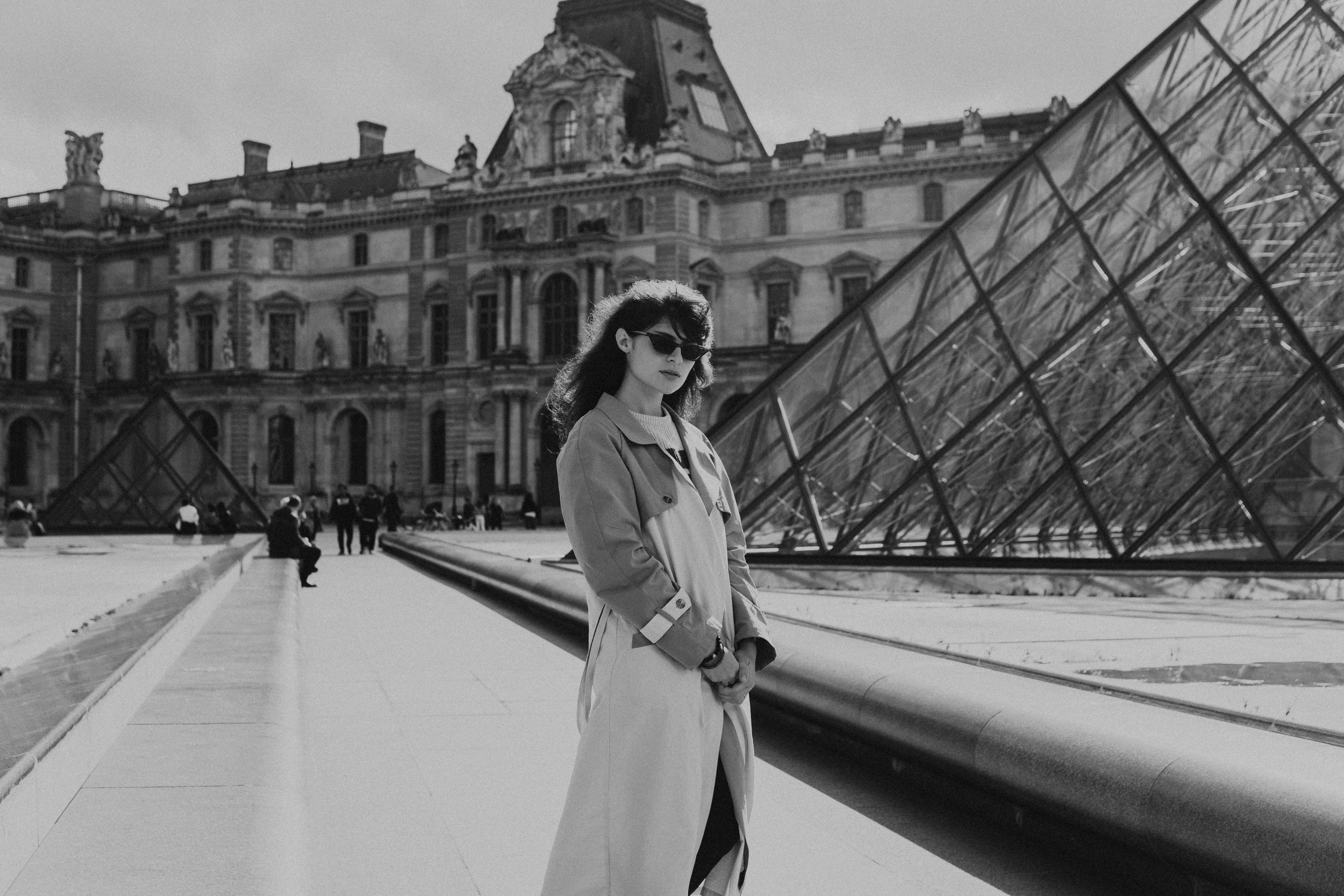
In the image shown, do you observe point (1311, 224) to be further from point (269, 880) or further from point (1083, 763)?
point (269, 880)

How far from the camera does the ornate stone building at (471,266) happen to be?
52000mm

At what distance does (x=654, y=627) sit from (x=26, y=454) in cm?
6888

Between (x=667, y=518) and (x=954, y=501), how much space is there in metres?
10.9

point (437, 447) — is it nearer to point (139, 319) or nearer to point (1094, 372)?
point (139, 319)

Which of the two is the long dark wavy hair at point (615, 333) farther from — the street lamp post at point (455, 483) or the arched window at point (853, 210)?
the street lamp post at point (455, 483)

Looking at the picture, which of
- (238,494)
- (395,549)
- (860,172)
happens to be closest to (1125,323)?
(395,549)

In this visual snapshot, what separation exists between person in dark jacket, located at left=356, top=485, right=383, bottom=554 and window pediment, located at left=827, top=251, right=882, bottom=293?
81.7ft

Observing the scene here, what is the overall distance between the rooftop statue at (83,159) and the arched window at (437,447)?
78.6 ft

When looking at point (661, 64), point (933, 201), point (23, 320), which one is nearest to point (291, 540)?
A: point (933, 201)

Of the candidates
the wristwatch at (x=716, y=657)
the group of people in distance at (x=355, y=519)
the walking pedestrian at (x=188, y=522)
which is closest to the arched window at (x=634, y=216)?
the group of people in distance at (x=355, y=519)

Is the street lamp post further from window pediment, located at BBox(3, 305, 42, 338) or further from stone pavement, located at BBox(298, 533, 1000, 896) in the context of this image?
stone pavement, located at BBox(298, 533, 1000, 896)

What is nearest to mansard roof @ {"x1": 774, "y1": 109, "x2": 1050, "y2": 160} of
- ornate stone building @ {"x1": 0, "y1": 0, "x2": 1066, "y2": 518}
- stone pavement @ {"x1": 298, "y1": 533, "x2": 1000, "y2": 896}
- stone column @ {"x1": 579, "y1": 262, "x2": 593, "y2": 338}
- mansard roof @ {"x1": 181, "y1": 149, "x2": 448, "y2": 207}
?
ornate stone building @ {"x1": 0, "y1": 0, "x2": 1066, "y2": 518}

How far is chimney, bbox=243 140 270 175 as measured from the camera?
7075 cm

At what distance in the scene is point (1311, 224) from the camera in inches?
543
